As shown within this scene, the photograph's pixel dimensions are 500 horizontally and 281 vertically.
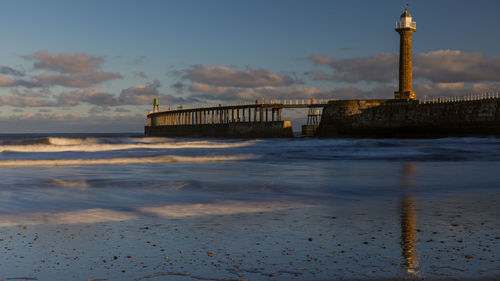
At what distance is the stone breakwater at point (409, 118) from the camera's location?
36000mm

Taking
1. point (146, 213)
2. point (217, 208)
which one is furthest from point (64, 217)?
point (217, 208)

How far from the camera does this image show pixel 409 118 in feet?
142

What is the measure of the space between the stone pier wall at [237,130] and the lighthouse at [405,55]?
12282mm

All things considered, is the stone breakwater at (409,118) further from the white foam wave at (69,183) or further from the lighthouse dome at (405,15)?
the white foam wave at (69,183)

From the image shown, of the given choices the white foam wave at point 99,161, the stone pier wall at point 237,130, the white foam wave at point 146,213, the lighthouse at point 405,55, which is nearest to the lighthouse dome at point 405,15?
the lighthouse at point 405,55

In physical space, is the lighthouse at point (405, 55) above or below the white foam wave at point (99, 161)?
above

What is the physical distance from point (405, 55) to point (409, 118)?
8742 millimetres

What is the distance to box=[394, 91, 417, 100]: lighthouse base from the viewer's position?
4827cm

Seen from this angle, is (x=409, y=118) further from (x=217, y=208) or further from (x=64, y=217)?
(x=64, y=217)

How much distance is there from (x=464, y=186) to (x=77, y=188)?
255 inches

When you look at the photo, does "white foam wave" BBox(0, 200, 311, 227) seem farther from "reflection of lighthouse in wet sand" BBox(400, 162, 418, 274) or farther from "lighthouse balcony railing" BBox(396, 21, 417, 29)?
"lighthouse balcony railing" BBox(396, 21, 417, 29)

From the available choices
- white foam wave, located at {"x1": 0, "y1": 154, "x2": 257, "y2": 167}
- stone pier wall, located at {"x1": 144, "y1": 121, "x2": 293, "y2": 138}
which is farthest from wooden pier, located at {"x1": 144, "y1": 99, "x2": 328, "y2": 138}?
white foam wave, located at {"x1": 0, "y1": 154, "x2": 257, "y2": 167}

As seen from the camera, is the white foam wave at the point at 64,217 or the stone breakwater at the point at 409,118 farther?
the stone breakwater at the point at 409,118

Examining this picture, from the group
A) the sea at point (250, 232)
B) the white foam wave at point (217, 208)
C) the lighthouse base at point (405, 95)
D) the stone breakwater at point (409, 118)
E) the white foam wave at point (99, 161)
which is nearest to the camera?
the sea at point (250, 232)
